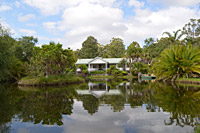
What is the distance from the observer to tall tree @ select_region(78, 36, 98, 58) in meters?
74.4

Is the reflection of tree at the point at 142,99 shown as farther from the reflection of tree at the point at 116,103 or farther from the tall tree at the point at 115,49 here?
the tall tree at the point at 115,49

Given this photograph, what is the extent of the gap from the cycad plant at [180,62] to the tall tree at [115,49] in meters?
41.1

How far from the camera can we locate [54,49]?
27.4 meters

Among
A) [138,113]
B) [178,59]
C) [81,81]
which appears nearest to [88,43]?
[81,81]

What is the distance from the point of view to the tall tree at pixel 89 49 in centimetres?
7442

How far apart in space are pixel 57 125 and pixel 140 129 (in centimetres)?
354

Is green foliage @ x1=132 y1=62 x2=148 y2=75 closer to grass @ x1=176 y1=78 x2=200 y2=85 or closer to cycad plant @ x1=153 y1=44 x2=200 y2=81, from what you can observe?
cycad plant @ x1=153 y1=44 x2=200 y2=81

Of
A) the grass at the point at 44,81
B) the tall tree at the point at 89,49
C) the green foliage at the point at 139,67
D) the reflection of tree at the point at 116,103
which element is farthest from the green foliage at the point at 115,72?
the reflection of tree at the point at 116,103

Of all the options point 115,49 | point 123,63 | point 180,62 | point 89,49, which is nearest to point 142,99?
point 180,62

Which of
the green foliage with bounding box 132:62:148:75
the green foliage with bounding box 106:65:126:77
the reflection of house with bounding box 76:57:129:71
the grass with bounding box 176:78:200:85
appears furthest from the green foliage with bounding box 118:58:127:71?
the grass with bounding box 176:78:200:85

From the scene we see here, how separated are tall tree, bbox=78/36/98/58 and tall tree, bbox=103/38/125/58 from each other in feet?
16.4

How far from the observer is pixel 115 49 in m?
72.4

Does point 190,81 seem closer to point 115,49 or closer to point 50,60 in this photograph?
point 50,60

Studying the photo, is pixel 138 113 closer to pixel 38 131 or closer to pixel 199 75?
pixel 38 131
